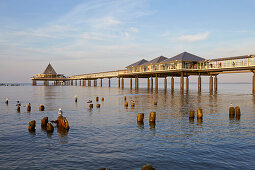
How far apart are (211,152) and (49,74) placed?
18157 centimetres

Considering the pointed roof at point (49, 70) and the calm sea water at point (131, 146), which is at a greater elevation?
the pointed roof at point (49, 70)

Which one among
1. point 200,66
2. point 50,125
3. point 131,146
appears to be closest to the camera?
point 131,146

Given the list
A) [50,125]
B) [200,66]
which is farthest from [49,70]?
[50,125]

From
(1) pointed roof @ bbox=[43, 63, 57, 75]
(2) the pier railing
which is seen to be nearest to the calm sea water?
(2) the pier railing

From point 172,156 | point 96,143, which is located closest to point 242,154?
point 172,156

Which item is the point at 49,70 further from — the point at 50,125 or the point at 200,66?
the point at 50,125

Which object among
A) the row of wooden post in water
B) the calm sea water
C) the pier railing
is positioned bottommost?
the calm sea water

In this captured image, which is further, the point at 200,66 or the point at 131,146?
the point at 200,66

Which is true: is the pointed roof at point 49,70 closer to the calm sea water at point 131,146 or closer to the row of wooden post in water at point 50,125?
the calm sea water at point 131,146

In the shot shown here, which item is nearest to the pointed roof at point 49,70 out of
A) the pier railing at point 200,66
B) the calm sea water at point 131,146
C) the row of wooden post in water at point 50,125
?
the pier railing at point 200,66

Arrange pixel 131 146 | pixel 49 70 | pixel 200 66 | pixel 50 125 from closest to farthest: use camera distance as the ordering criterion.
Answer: pixel 131 146 < pixel 50 125 < pixel 200 66 < pixel 49 70

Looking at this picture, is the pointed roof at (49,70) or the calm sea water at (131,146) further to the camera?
the pointed roof at (49,70)

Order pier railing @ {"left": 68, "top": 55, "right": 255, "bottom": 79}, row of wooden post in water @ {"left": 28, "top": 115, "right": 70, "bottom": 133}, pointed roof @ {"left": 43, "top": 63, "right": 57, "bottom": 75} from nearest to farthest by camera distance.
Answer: row of wooden post in water @ {"left": 28, "top": 115, "right": 70, "bottom": 133} < pier railing @ {"left": 68, "top": 55, "right": 255, "bottom": 79} < pointed roof @ {"left": 43, "top": 63, "right": 57, "bottom": 75}

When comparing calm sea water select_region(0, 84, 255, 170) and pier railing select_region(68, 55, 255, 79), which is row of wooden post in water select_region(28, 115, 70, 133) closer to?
calm sea water select_region(0, 84, 255, 170)
